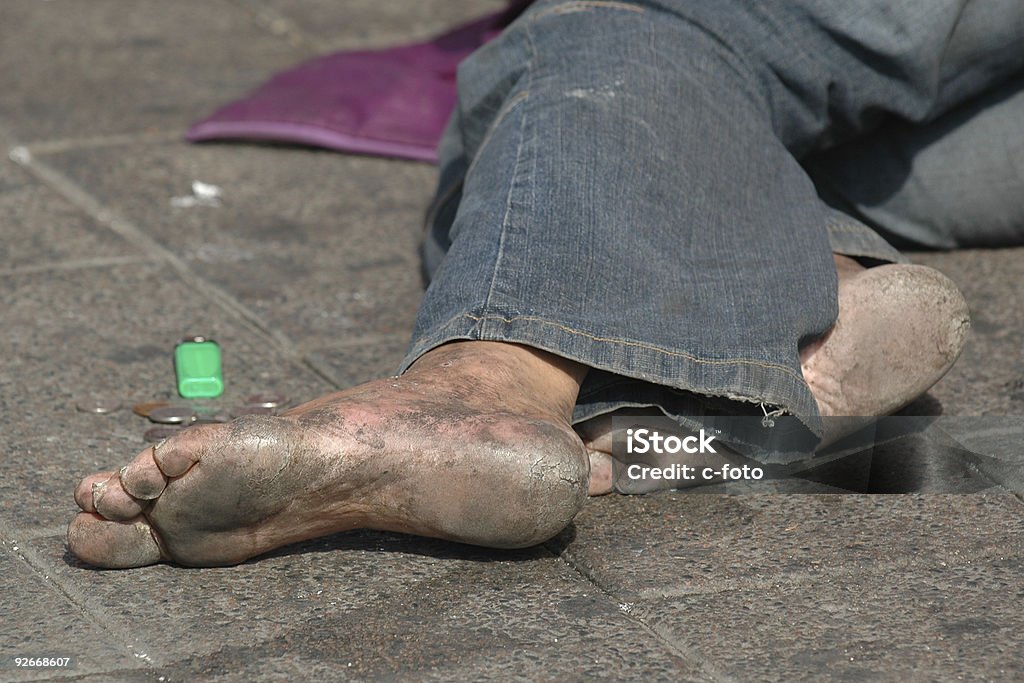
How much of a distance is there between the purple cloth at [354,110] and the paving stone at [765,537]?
1.55 meters

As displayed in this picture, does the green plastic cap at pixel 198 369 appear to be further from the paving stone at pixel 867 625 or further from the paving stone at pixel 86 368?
the paving stone at pixel 867 625

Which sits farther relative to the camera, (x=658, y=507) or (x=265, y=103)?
(x=265, y=103)

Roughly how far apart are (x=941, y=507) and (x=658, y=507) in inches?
13.2

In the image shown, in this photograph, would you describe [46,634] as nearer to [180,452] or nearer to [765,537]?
[180,452]

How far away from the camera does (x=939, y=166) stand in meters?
2.47

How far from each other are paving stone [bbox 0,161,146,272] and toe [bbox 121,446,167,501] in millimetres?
1235

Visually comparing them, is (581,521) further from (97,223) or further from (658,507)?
(97,223)

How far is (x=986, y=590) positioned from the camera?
1.57 metres

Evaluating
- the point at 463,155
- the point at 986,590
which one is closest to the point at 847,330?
the point at 986,590

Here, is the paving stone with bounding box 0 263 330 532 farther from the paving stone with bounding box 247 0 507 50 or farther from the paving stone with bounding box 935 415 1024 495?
the paving stone with bounding box 247 0 507 50

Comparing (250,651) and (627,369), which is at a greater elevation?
(627,369)

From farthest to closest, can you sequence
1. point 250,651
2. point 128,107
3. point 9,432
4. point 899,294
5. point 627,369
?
point 128,107
point 9,432
point 899,294
point 627,369
point 250,651

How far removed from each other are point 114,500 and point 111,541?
0.24 ft

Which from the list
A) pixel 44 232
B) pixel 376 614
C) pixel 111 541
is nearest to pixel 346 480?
pixel 376 614
